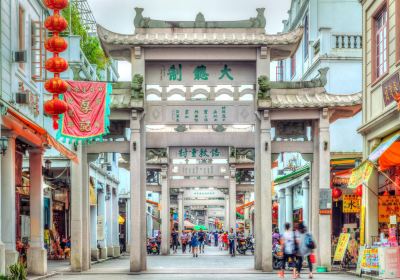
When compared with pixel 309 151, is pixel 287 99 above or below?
above

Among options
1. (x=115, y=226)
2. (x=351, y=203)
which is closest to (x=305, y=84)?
(x=351, y=203)

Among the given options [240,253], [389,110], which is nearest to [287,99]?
[389,110]

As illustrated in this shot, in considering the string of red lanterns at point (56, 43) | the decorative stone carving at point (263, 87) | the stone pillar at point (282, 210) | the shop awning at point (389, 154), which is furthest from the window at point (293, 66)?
the string of red lanterns at point (56, 43)

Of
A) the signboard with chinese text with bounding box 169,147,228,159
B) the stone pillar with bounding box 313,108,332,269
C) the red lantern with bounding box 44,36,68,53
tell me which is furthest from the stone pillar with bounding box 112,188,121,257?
the red lantern with bounding box 44,36,68,53

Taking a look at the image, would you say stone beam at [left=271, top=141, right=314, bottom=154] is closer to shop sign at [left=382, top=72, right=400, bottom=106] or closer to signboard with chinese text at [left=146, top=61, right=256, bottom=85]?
signboard with chinese text at [left=146, top=61, right=256, bottom=85]

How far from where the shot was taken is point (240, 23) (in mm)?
29125

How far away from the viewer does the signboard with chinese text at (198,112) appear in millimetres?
28828

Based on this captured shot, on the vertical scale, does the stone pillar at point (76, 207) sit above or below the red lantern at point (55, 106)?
below

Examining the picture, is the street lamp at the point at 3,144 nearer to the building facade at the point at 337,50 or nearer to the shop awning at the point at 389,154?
the shop awning at the point at 389,154

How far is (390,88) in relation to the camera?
2208 cm

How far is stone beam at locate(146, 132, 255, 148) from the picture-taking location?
3669cm

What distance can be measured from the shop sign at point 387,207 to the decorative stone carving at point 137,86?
30.4ft

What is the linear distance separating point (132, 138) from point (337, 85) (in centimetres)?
1179

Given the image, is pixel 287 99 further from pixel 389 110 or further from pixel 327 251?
pixel 389 110
